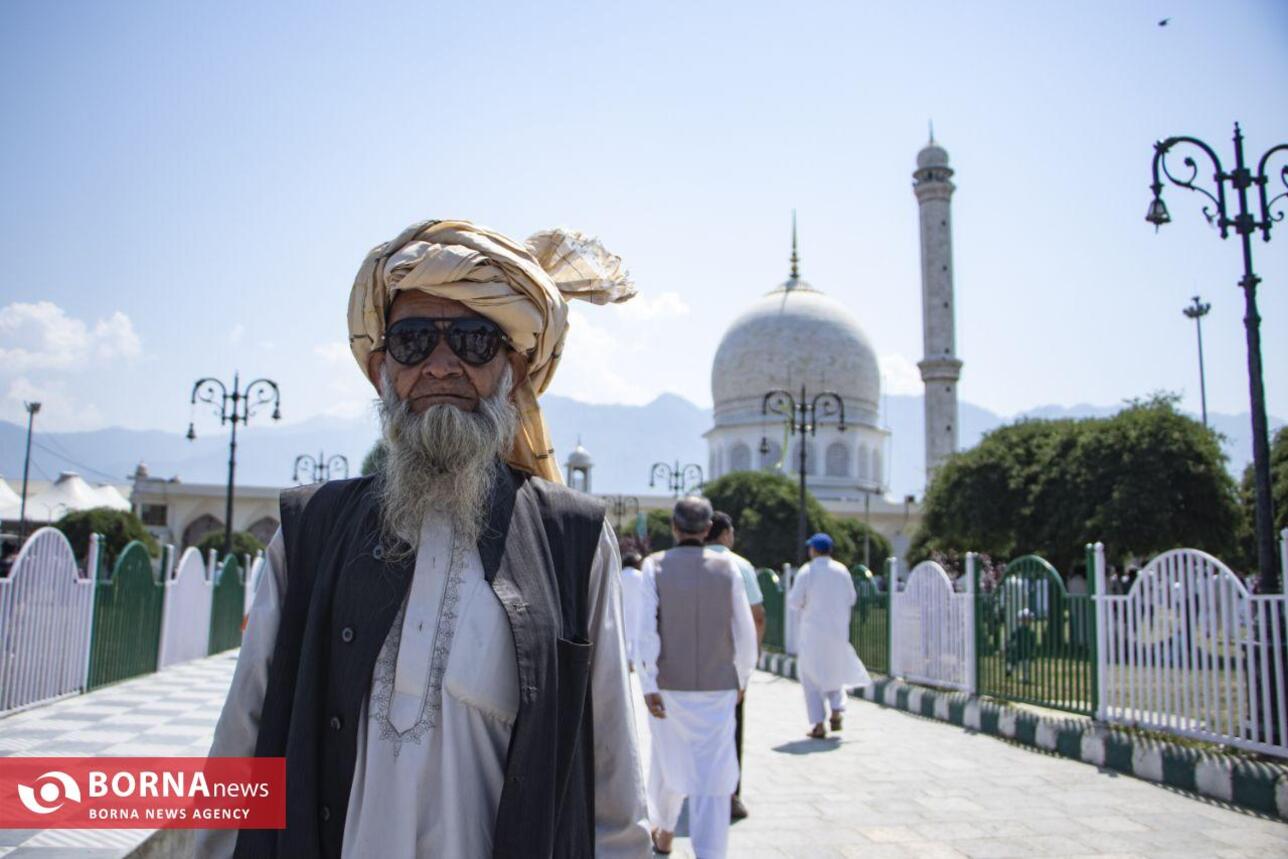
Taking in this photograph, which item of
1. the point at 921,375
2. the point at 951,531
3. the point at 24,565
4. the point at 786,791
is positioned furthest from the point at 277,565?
the point at 921,375

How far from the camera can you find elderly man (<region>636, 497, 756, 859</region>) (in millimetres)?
4676

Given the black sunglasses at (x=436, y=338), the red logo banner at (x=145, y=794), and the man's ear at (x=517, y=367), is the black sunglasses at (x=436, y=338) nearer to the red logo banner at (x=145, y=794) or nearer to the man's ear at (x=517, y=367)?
the man's ear at (x=517, y=367)

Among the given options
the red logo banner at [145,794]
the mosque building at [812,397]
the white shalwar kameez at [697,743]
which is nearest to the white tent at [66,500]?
the red logo banner at [145,794]

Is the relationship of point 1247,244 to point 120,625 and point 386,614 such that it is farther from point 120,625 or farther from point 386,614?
point 120,625

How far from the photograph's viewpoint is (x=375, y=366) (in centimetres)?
226

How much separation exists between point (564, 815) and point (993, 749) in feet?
21.9

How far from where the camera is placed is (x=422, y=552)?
6.42ft

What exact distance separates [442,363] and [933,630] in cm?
895

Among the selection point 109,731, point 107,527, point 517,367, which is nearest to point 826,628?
point 109,731

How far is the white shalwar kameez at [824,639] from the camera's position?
326 inches

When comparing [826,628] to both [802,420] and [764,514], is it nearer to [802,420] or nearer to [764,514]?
[802,420]

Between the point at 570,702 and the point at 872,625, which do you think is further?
the point at 872,625

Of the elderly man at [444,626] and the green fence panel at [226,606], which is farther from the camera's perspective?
the green fence panel at [226,606]

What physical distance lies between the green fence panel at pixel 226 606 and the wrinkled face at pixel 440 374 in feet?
40.4
